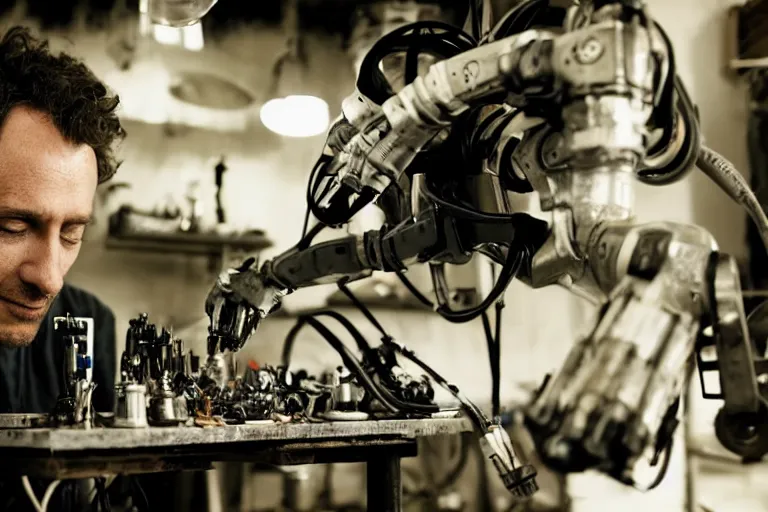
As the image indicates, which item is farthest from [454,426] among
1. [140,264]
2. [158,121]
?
[158,121]

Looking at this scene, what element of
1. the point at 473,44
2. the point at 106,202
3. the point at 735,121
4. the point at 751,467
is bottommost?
the point at 751,467

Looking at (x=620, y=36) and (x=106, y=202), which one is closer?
(x=620, y=36)

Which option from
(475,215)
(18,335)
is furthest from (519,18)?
(18,335)

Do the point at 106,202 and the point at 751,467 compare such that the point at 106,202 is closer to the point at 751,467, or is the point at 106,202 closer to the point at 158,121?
the point at 158,121

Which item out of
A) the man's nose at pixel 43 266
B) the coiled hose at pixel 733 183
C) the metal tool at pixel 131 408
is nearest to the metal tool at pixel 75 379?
the metal tool at pixel 131 408

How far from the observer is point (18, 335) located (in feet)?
5.96

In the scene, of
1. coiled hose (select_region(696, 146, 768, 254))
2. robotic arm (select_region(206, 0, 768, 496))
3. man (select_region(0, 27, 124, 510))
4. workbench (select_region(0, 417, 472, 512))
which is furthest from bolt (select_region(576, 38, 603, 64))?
man (select_region(0, 27, 124, 510))

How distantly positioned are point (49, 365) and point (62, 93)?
24.1 inches

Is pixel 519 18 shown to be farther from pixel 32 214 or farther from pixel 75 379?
pixel 32 214

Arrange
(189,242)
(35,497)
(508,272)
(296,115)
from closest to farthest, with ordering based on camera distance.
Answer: (508,272) → (35,497) → (189,242) → (296,115)

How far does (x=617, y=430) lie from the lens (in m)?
0.85

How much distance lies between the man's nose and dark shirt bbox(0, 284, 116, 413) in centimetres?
12

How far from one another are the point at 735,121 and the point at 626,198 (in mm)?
1823

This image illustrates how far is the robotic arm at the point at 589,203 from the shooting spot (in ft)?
2.88
